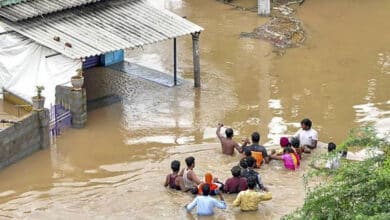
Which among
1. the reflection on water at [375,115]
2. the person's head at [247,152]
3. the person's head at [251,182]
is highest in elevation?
the reflection on water at [375,115]

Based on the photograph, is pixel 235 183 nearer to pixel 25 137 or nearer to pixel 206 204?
pixel 206 204

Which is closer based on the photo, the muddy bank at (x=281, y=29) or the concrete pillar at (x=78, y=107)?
the concrete pillar at (x=78, y=107)

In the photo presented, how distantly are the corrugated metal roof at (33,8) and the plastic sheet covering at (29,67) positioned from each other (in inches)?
16.4

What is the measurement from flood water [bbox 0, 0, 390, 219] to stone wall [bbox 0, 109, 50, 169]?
0.23 m

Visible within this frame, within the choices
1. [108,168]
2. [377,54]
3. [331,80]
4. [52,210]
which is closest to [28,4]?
[108,168]

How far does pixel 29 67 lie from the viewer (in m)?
19.3

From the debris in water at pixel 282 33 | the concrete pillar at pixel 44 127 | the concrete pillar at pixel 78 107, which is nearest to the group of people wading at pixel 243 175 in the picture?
the concrete pillar at pixel 78 107

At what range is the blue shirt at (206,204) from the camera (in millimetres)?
13906

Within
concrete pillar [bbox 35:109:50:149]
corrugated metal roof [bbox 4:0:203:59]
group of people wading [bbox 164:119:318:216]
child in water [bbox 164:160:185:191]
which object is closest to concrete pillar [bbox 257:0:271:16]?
corrugated metal roof [bbox 4:0:203:59]

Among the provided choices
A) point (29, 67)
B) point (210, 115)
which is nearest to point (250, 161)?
point (210, 115)

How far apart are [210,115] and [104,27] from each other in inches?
139

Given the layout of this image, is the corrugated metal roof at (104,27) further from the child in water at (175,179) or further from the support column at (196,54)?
Answer: the child in water at (175,179)

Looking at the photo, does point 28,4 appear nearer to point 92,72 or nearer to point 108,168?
point 92,72

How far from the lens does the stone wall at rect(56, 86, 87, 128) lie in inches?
719
